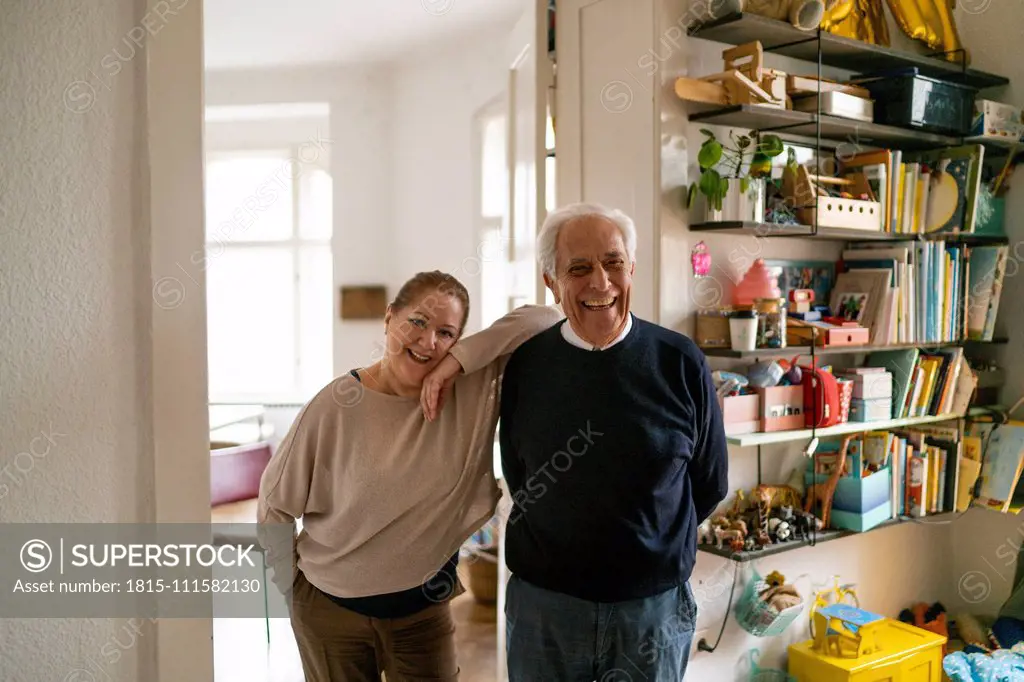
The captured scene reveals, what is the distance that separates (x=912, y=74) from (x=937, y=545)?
188 centimetres

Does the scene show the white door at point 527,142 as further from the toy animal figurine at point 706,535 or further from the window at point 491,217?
the window at point 491,217

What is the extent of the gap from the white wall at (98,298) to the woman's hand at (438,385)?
2.10 feet

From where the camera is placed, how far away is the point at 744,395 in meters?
2.64

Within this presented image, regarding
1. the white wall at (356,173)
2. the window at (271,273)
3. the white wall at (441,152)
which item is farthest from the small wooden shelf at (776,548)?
the window at (271,273)

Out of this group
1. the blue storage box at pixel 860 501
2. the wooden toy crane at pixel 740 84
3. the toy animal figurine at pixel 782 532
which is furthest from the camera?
the blue storage box at pixel 860 501

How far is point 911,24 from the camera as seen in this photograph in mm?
3156

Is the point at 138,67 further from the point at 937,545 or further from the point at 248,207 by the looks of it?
the point at 248,207

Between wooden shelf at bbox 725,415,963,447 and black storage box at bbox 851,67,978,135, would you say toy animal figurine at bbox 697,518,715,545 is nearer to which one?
wooden shelf at bbox 725,415,963,447

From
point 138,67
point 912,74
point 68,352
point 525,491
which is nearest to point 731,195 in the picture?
point 912,74

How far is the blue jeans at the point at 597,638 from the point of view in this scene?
1.66 m

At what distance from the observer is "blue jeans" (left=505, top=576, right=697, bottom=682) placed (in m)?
1.66

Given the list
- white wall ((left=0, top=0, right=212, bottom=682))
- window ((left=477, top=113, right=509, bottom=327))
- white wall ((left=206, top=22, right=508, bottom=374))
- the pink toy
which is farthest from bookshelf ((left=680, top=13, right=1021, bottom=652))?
white wall ((left=206, top=22, right=508, bottom=374))

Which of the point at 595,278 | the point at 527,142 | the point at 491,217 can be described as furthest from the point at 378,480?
the point at 491,217

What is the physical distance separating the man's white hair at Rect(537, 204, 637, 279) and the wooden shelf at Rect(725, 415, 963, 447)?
2.94 feet
